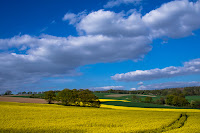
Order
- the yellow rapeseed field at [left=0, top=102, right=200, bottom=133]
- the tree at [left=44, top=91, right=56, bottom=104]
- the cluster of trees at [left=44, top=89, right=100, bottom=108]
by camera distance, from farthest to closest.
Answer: the tree at [left=44, top=91, right=56, bottom=104] → the cluster of trees at [left=44, top=89, right=100, bottom=108] → the yellow rapeseed field at [left=0, top=102, right=200, bottom=133]

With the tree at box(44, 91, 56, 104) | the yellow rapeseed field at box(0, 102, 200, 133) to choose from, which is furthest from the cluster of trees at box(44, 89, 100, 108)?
the yellow rapeseed field at box(0, 102, 200, 133)

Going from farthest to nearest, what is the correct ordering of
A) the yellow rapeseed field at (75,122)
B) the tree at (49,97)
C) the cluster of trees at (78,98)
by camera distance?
1. the tree at (49,97)
2. the cluster of trees at (78,98)
3. the yellow rapeseed field at (75,122)

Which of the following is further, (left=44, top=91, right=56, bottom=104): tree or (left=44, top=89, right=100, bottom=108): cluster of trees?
(left=44, top=91, right=56, bottom=104): tree

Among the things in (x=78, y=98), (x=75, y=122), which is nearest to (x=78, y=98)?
(x=78, y=98)

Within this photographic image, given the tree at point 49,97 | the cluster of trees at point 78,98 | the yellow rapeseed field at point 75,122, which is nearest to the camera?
the yellow rapeseed field at point 75,122

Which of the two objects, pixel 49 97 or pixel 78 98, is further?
pixel 49 97

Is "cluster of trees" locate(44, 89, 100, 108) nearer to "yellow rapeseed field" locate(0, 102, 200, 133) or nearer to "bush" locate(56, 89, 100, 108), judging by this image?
"bush" locate(56, 89, 100, 108)

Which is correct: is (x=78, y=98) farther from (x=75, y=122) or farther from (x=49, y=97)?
(x=75, y=122)

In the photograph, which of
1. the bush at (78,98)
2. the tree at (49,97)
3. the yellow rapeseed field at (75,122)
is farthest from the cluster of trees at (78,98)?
the yellow rapeseed field at (75,122)

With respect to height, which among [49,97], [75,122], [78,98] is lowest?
[75,122]

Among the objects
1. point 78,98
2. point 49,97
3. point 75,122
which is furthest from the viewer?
point 49,97

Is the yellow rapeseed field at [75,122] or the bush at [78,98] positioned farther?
the bush at [78,98]

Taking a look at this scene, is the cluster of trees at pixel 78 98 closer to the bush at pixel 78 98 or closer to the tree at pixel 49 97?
the bush at pixel 78 98

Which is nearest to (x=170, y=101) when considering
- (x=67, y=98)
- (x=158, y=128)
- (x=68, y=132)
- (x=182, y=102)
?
(x=182, y=102)
